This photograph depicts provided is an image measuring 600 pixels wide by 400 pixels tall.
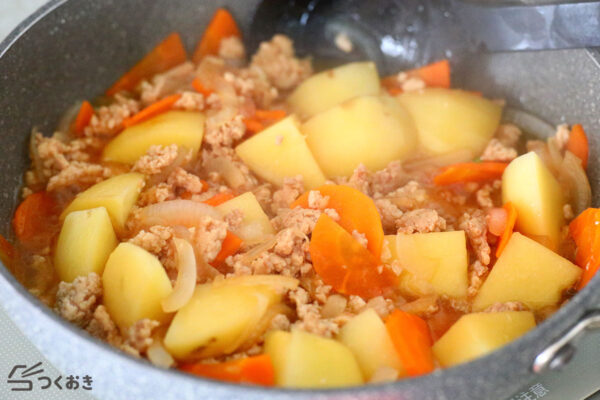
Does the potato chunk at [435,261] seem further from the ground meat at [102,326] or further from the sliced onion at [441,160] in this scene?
the ground meat at [102,326]

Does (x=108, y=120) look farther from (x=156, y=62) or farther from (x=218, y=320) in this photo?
(x=218, y=320)

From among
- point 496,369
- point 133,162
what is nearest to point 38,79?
point 133,162

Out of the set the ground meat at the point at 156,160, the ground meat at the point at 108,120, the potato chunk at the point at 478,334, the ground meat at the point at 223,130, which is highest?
the ground meat at the point at 108,120

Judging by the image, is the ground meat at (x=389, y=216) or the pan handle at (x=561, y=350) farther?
the ground meat at (x=389, y=216)

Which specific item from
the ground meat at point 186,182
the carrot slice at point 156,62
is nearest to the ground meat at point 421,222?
the ground meat at point 186,182

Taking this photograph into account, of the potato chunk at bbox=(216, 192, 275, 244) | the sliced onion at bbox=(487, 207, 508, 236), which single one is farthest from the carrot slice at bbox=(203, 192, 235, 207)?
Answer: the sliced onion at bbox=(487, 207, 508, 236)

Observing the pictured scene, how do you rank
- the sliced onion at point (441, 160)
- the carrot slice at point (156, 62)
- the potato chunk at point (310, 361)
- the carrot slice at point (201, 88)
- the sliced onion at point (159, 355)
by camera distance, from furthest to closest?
1. the carrot slice at point (156, 62)
2. the carrot slice at point (201, 88)
3. the sliced onion at point (441, 160)
4. the sliced onion at point (159, 355)
5. the potato chunk at point (310, 361)

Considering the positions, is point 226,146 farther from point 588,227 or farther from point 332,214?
point 588,227
